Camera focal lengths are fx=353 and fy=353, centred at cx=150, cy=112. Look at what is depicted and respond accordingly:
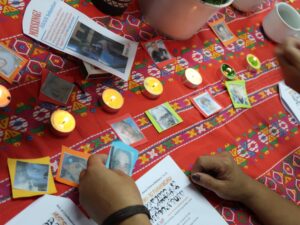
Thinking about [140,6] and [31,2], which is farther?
[140,6]

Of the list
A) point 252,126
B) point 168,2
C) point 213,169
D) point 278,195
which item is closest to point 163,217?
point 213,169

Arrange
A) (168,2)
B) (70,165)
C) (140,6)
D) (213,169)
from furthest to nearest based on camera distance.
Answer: (140,6) < (168,2) < (213,169) < (70,165)

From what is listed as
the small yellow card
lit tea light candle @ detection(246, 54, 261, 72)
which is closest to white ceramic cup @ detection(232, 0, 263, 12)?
lit tea light candle @ detection(246, 54, 261, 72)

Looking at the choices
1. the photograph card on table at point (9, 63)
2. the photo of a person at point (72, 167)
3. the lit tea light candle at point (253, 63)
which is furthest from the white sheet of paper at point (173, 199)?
the lit tea light candle at point (253, 63)

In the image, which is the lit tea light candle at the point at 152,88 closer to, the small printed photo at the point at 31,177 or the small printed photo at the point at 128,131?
the small printed photo at the point at 128,131

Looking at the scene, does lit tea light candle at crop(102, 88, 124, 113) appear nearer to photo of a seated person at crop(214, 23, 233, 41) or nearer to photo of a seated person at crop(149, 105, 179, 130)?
photo of a seated person at crop(149, 105, 179, 130)

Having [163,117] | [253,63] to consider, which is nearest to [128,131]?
[163,117]

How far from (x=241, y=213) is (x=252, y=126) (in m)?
0.28

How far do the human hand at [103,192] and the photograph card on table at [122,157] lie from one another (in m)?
0.06

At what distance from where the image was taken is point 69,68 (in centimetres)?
83

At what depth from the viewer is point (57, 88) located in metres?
0.77

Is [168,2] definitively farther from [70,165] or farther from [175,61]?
[70,165]

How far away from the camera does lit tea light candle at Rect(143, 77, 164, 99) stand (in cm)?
88

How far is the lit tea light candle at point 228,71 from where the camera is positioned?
3.47 ft
